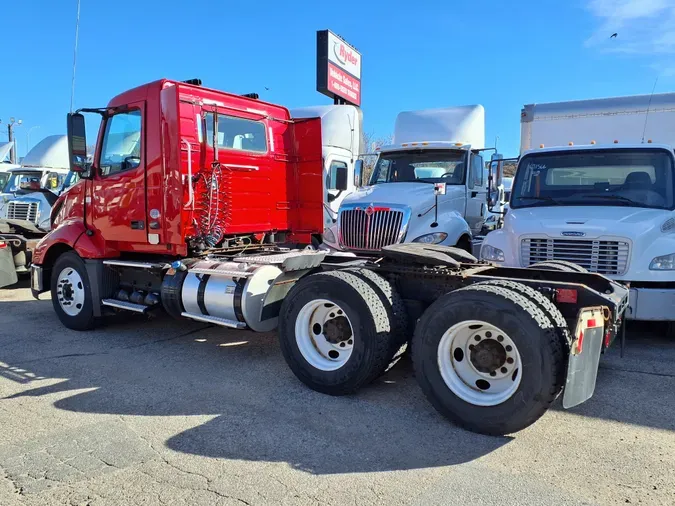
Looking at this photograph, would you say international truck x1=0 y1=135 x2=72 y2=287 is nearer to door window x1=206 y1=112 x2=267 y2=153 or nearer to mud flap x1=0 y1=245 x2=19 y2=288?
mud flap x1=0 y1=245 x2=19 y2=288

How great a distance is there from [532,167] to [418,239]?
6.38 ft

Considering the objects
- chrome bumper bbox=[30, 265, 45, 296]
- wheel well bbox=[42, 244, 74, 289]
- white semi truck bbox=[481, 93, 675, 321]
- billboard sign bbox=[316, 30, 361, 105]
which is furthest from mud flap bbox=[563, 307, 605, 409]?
billboard sign bbox=[316, 30, 361, 105]

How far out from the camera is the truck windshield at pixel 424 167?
959 cm

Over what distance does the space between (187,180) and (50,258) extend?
9.83 ft

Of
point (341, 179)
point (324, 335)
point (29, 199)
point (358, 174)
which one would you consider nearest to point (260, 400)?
point (324, 335)

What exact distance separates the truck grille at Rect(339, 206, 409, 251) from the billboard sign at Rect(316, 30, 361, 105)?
10.7 metres

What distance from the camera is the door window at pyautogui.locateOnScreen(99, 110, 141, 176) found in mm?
6375

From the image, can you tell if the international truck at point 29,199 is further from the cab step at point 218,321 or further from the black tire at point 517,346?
the black tire at point 517,346

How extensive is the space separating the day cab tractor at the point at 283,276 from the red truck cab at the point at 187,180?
0.8 inches

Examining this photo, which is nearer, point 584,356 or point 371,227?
point 584,356

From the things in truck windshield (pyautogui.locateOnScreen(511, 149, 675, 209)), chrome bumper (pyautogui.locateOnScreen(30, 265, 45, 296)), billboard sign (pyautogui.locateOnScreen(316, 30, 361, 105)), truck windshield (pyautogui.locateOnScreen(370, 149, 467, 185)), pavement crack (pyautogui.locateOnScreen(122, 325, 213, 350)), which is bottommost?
pavement crack (pyautogui.locateOnScreen(122, 325, 213, 350))

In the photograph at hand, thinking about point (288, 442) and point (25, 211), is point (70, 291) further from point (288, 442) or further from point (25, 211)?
point (25, 211)

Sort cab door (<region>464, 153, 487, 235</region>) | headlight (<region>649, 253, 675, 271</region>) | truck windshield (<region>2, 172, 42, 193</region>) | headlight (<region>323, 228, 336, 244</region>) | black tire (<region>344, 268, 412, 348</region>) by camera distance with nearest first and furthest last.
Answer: black tire (<region>344, 268, 412, 348</region>), headlight (<region>649, 253, 675, 271</region>), headlight (<region>323, 228, 336, 244</region>), cab door (<region>464, 153, 487, 235</region>), truck windshield (<region>2, 172, 42, 193</region>)

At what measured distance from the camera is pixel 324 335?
4.81 metres
